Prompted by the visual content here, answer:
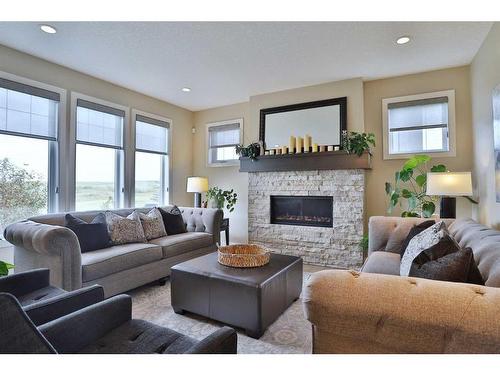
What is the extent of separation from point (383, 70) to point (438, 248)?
308cm

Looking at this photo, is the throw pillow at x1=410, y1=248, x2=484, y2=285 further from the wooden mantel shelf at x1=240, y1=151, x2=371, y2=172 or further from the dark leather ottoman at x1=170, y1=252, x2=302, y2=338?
the wooden mantel shelf at x1=240, y1=151, x2=371, y2=172

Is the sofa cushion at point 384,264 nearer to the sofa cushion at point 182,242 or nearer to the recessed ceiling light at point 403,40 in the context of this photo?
the sofa cushion at point 182,242

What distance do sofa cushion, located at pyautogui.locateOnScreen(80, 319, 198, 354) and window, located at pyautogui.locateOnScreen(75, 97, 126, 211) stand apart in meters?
2.91

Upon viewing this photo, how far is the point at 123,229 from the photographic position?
3102 millimetres

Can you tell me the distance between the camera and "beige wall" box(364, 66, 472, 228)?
346 cm

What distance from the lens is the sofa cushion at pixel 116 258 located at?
7.86 feet

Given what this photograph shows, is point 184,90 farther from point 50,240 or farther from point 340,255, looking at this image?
point 340,255

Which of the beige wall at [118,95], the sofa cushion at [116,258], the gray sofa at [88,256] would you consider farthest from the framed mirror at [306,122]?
the sofa cushion at [116,258]

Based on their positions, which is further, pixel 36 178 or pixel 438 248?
pixel 36 178

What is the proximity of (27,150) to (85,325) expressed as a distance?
293cm

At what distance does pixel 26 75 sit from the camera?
3133mm

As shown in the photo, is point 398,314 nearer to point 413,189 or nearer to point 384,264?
point 384,264

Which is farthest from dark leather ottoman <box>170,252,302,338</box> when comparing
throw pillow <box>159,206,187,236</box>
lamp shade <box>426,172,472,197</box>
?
lamp shade <box>426,172,472,197</box>
